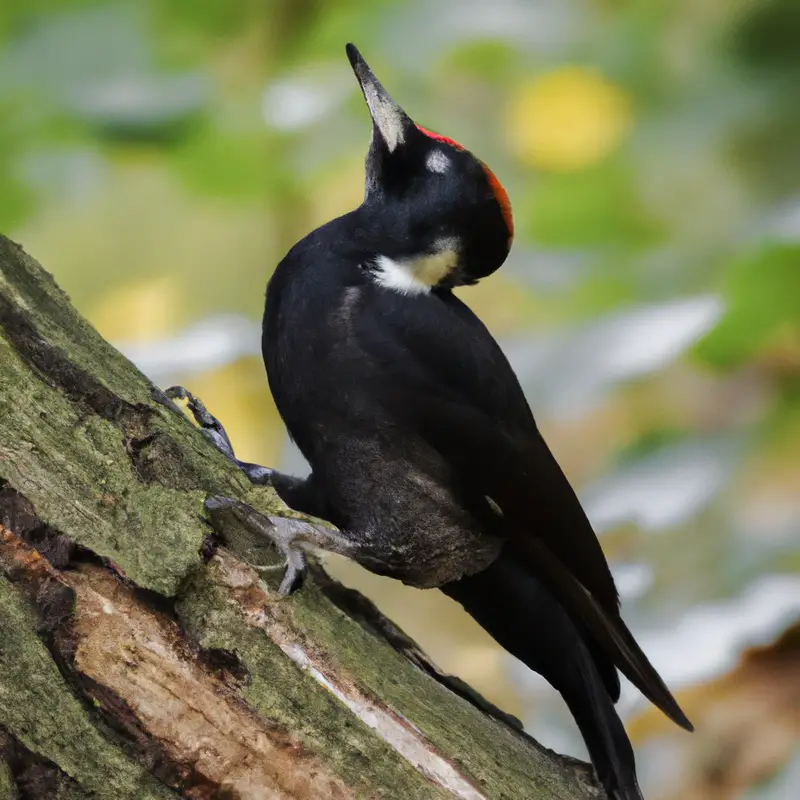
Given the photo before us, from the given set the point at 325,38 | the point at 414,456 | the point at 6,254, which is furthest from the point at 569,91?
the point at 6,254

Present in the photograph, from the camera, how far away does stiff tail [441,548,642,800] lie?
1.81m

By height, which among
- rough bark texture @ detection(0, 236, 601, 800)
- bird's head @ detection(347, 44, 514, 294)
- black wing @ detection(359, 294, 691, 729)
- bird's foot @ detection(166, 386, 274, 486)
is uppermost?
bird's head @ detection(347, 44, 514, 294)

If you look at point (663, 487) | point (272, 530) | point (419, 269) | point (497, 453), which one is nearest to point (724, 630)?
point (663, 487)

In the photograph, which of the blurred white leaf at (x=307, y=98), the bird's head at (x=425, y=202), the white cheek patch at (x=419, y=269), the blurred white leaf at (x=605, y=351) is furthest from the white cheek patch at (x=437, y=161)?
the blurred white leaf at (x=307, y=98)

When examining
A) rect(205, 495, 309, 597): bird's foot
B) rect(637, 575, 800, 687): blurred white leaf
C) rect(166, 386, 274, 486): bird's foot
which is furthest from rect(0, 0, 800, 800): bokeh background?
rect(205, 495, 309, 597): bird's foot

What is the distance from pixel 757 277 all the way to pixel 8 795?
2.10 metres

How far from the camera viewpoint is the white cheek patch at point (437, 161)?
1.86 meters

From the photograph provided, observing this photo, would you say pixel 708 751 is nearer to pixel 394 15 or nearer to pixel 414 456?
pixel 414 456

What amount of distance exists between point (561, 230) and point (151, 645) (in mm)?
1900

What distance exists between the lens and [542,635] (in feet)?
6.07

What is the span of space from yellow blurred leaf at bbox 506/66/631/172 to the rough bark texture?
1.88 meters

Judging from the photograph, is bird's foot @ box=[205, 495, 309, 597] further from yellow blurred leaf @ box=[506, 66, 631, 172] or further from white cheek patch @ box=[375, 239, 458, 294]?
yellow blurred leaf @ box=[506, 66, 631, 172]

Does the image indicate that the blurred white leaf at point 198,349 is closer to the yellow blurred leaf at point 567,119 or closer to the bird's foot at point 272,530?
the yellow blurred leaf at point 567,119

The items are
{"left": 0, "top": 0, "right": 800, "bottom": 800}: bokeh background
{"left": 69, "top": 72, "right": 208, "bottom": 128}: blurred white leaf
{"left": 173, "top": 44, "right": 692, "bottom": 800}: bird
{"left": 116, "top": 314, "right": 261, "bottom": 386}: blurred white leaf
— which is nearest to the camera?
{"left": 173, "top": 44, "right": 692, "bottom": 800}: bird
